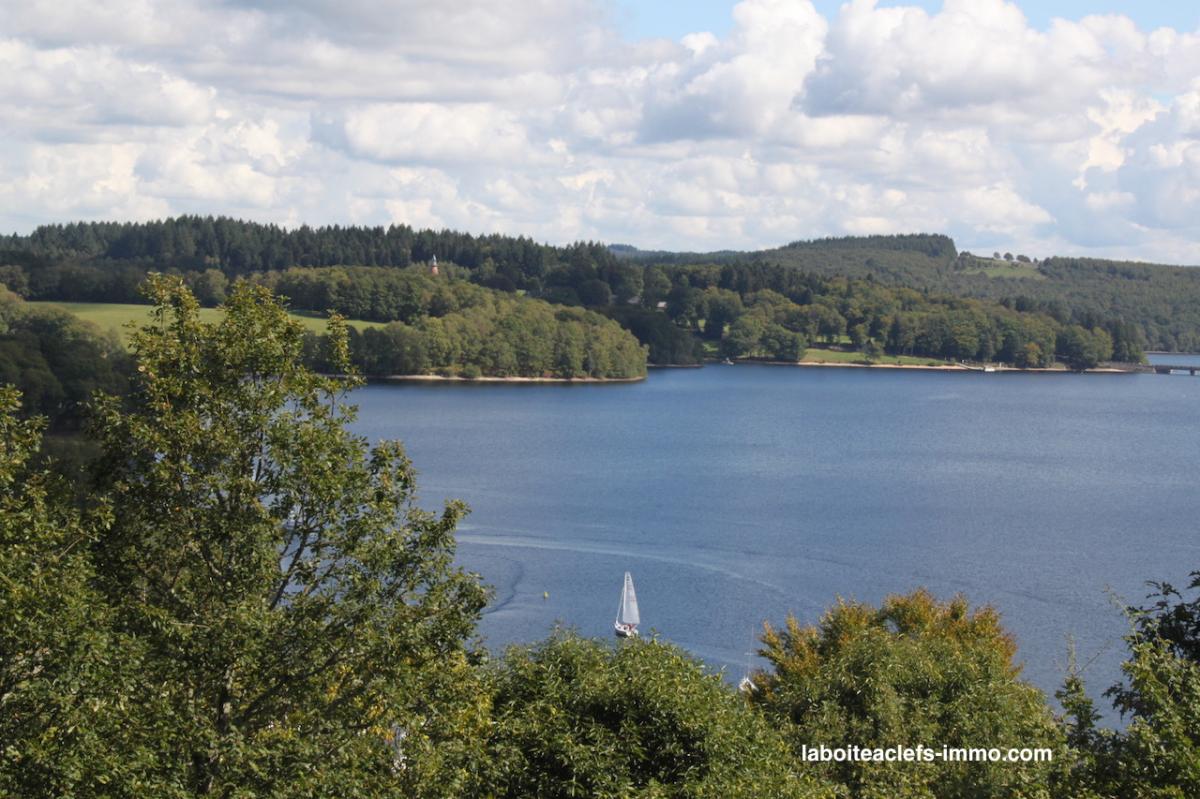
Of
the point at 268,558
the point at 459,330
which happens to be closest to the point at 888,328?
the point at 459,330

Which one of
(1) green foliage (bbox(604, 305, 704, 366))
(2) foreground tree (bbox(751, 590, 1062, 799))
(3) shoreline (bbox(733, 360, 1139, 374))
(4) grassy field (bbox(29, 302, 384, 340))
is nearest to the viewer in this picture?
(2) foreground tree (bbox(751, 590, 1062, 799))

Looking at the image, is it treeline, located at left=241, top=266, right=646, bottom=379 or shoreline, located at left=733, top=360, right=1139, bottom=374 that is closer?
treeline, located at left=241, top=266, right=646, bottom=379

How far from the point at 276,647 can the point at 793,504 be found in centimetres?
5732

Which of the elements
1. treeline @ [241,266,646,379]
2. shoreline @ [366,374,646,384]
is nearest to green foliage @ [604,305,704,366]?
treeline @ [241,266,646,379]

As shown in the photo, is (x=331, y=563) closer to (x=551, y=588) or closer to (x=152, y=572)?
(x=152, y=572)

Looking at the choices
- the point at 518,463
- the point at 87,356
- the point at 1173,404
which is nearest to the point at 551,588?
the point at 518,463

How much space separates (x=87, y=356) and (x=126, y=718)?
71.7 meters

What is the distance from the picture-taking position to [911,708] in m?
21.9

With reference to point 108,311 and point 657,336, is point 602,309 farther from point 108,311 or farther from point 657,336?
point 108,311

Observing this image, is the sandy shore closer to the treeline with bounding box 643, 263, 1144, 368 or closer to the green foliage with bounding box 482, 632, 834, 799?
the treeline with bounding box 643, 263, 1144, 368

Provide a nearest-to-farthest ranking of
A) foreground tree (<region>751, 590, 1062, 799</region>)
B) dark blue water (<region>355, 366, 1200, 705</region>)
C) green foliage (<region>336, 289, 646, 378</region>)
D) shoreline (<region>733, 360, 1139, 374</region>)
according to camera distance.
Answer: foreground tree (<region>751, 590, 1062, 799</region>) → dark blue water (<region>355, 366, 1200, 705</region>) → green foliage (<region>336, 289, 646, 378</region>) → shoreline (<region>733, 360, 1139, 374</region>)

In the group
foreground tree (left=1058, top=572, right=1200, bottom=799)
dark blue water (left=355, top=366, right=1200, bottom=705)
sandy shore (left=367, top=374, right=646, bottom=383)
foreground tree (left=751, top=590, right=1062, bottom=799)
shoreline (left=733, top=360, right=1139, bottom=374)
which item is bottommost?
dark blue water (left=355, top=366, right=1200, bottom=705)

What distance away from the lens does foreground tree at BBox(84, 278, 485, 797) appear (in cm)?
1184

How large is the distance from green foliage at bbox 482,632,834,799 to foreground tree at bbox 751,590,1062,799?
260 cm
